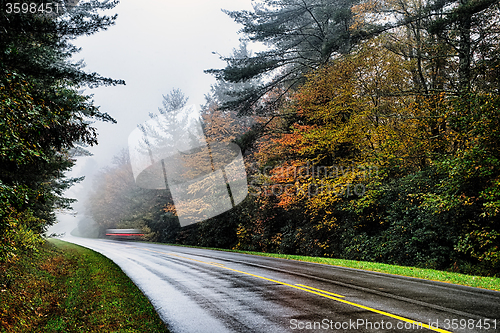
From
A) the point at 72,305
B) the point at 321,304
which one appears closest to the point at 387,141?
the point at 321,304

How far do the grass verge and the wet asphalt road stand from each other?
0.43 m

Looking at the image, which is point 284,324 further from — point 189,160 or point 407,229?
point 189,160

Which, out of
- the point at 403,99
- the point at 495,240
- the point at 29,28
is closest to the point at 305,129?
the point at 403,99

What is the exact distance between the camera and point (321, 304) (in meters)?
6.16

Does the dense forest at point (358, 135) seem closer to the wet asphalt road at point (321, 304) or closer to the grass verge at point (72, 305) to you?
the grass verge at point (72, 305)

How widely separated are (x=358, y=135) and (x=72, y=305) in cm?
1388

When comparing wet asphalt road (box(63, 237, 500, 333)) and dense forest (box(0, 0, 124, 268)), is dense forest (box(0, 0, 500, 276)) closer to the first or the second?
dense forest (box(0, 0, 124, 268))

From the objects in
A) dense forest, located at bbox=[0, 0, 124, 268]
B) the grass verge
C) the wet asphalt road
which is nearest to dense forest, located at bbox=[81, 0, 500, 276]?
the wet asphalt road

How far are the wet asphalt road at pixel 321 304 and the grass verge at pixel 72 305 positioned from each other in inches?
16.8

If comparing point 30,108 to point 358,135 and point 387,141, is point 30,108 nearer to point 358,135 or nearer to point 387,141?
point 387,141

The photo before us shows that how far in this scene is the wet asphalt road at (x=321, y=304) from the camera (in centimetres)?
493

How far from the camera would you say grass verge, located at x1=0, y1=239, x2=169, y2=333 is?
18.3 feet

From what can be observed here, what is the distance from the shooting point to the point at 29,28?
8273 millimetres

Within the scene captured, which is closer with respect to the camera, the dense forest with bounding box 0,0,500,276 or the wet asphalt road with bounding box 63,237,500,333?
the wet asphalt road with bounding box 63,237,500,333
